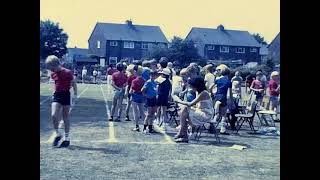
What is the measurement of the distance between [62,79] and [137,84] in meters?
2.28

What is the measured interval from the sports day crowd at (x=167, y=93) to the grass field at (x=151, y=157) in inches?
14.3

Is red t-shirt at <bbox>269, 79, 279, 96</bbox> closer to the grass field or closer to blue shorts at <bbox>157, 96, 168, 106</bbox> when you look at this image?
the grass field

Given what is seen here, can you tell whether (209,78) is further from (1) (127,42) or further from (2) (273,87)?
(1) (127,42)

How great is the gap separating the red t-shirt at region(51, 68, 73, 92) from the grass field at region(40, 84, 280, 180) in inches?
36.2

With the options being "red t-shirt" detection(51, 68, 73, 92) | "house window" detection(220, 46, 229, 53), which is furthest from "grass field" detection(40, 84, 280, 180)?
"house window" detection(220, 46, 229, 53)

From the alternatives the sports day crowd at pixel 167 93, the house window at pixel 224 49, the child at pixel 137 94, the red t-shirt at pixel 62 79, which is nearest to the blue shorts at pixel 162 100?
the sports day crowd at pixel 167 93

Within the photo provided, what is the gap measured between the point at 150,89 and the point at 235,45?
62.5 ft

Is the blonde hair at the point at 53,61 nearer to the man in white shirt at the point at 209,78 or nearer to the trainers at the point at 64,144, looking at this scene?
the trainers at the point at 64,144

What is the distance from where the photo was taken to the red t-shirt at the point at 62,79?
19.9ft

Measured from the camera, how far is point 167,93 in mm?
7875

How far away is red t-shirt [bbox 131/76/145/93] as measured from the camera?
321 inches

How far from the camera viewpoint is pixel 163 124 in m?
8.38
